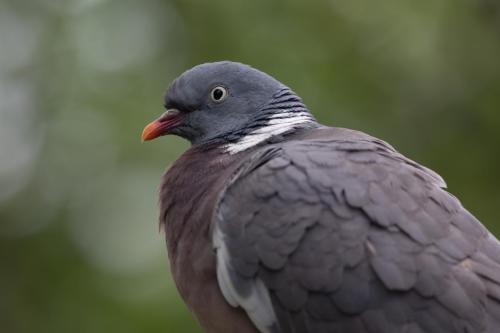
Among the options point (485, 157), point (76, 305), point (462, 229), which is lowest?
point (76, 305)

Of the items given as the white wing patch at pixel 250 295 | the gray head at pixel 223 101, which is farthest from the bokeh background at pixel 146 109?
the white wing patch at pixel 250 295

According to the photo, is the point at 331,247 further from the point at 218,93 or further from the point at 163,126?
the point at 163,126

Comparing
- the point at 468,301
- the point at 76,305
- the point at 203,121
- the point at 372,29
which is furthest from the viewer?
the point at 372,29

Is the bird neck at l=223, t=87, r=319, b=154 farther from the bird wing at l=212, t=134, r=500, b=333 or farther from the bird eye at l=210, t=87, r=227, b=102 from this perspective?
the bird wing at l=212, t=134, r=500, b=333

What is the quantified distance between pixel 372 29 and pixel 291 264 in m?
4.55

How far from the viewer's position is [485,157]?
8328 millimetres

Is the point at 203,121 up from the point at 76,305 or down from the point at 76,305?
up

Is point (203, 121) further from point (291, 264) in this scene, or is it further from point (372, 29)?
point (372, 29)

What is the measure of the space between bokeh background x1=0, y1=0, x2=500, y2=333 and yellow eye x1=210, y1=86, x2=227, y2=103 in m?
2.55

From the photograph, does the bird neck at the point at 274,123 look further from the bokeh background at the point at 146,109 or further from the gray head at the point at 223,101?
the bokeh background at the point at 146,109

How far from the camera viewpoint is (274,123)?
534 centimetres

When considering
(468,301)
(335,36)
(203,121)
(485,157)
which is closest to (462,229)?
(468,301)

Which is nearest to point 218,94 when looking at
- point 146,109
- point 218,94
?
point 218,94

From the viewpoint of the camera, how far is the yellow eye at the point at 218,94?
18.1 feet
